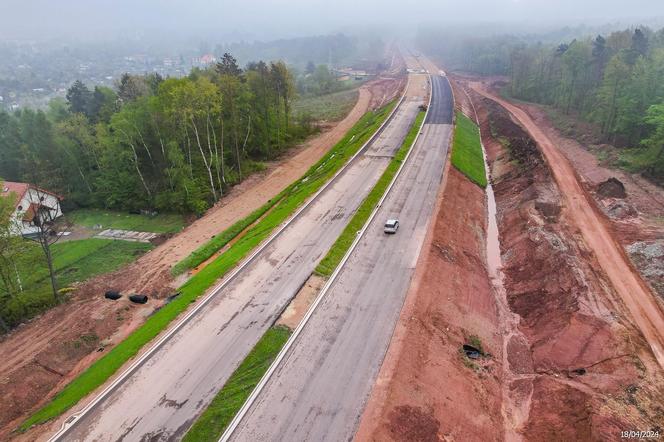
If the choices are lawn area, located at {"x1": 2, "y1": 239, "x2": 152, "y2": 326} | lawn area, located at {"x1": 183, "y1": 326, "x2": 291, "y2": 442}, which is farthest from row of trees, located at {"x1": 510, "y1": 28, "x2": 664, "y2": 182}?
lawn area, located at {"x1": 2, "y1": 239, "x2": 152, "y2": 326}

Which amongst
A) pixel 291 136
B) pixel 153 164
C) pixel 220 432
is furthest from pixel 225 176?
pixel 220 432

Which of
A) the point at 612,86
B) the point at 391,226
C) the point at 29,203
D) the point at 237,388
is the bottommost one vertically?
the point at 29,203

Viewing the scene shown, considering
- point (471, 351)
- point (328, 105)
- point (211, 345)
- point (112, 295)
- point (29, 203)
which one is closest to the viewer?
point (211, 345)

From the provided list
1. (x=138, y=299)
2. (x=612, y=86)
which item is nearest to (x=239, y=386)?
(x=138, y=299)

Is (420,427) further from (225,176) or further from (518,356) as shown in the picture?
(225,176)

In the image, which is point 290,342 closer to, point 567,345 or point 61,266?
point 567,345
